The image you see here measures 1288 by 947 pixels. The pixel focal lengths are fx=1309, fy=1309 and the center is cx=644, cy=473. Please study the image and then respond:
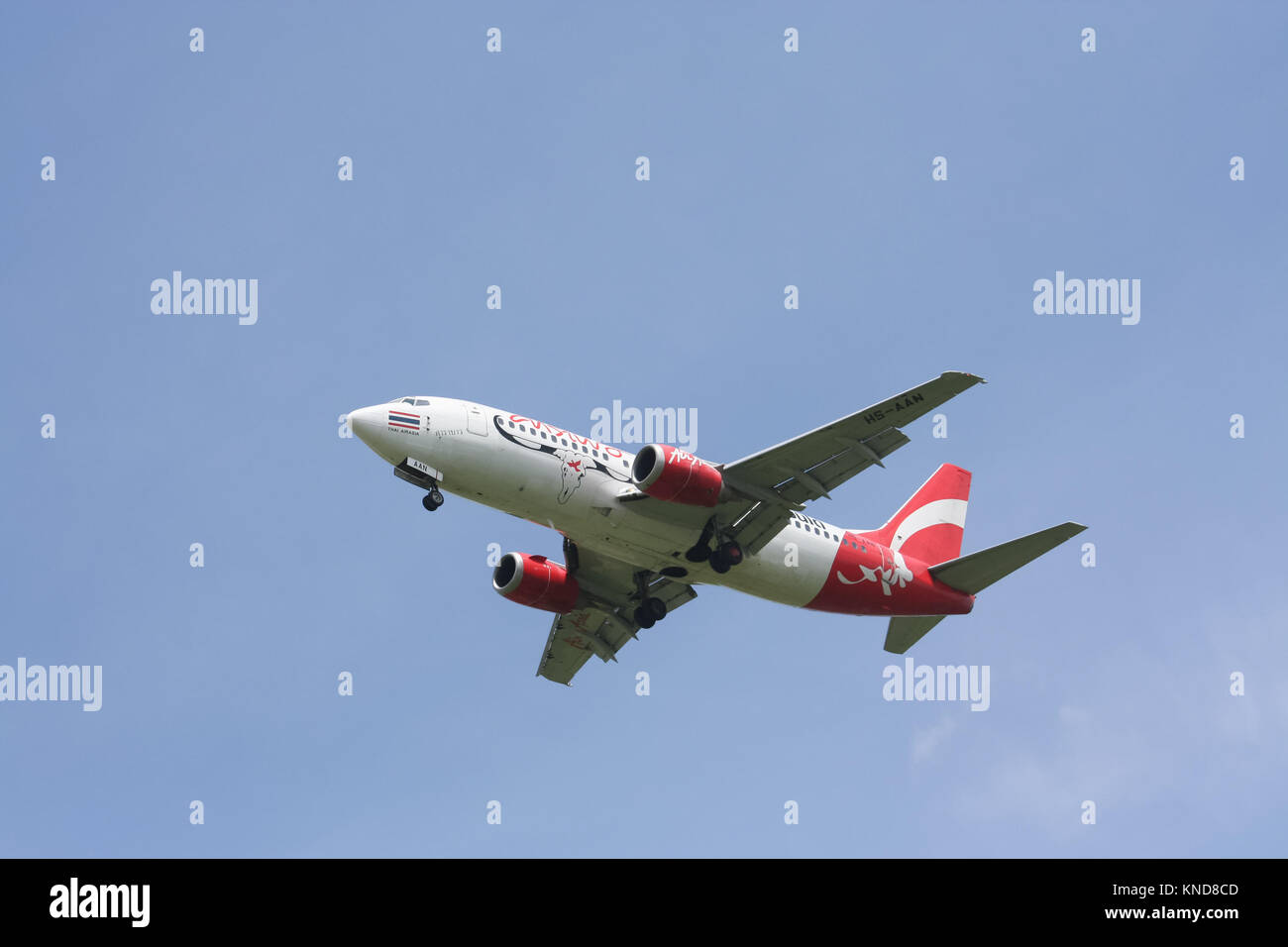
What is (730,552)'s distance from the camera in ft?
138

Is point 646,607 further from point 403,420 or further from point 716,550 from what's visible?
point 403,420

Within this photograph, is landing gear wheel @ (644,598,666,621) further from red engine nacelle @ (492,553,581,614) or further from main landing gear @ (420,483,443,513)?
main landing gear @ (420,483,443,513)

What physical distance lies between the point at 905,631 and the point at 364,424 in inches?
841

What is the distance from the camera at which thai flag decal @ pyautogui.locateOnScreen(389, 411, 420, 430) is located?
125 feet

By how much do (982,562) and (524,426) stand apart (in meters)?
16.8

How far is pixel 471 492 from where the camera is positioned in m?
39.2

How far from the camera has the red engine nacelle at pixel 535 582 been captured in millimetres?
45781

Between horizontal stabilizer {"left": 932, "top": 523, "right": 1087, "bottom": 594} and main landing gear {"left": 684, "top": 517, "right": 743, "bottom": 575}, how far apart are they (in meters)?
8.48

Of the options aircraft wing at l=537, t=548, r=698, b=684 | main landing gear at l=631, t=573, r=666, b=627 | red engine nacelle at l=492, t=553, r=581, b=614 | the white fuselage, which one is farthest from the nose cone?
main landing gear at l=631, t=573, r=666, b=627

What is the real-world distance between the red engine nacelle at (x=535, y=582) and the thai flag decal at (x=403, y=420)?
9069mm

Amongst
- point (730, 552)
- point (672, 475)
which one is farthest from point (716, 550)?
point (672, 475)

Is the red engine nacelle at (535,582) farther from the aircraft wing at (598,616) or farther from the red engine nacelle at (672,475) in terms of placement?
the red engine nacelle at (672,475)

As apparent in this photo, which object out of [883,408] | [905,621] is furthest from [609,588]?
[883,408]
